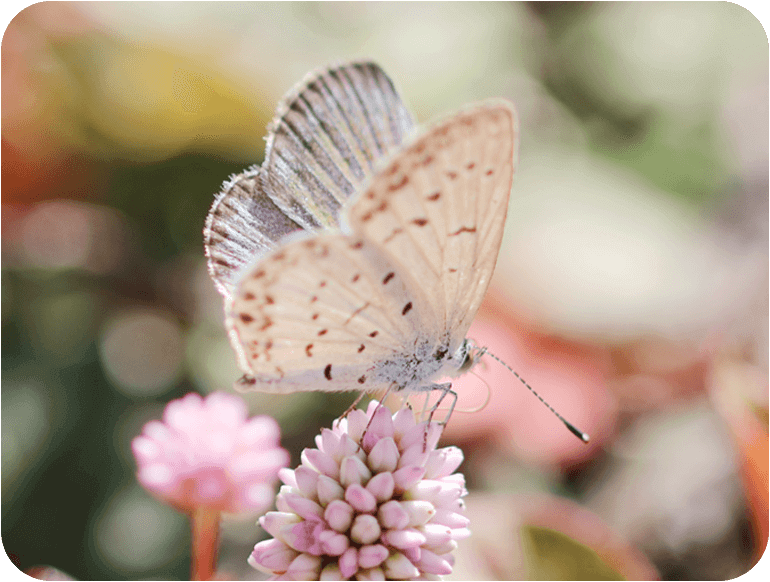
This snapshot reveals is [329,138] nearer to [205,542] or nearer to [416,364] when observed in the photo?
[416,364]

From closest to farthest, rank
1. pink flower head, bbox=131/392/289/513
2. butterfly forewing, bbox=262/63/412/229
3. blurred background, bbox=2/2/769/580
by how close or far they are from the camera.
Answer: butterfly forewing, bbox=262/63/412/229
pink flower head, bbox=131/392/289/513
blurred background, bbox=2/2/769/580

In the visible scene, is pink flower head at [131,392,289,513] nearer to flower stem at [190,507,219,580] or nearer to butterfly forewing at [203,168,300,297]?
flower stem at [190,507,219,580]

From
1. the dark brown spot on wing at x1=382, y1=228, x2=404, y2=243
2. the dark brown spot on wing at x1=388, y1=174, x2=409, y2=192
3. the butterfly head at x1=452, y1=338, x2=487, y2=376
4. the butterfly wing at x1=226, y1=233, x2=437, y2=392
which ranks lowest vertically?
the butterfly head at x1=452, y1=338, x2=487, y2=376

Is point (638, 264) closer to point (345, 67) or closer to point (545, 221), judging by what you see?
point (545, 221)

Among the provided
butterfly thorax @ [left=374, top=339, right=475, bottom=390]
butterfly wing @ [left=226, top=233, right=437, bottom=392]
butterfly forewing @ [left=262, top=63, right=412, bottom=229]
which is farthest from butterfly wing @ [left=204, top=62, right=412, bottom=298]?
butterfly thorax @ [left=374, top=339, right=475, bottom=390]

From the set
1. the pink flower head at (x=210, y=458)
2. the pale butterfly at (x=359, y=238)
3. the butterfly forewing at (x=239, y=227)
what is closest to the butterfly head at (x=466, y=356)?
the pale butterfly at (x=359, y=238)

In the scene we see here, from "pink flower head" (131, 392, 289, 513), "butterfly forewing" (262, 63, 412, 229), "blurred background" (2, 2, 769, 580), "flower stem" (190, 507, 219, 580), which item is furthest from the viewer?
"blurred background" (2, 2, 769, 580)

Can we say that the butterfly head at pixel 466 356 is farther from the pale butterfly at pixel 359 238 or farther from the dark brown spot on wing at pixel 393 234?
the dark brown spot on wing at pixel 393 234
